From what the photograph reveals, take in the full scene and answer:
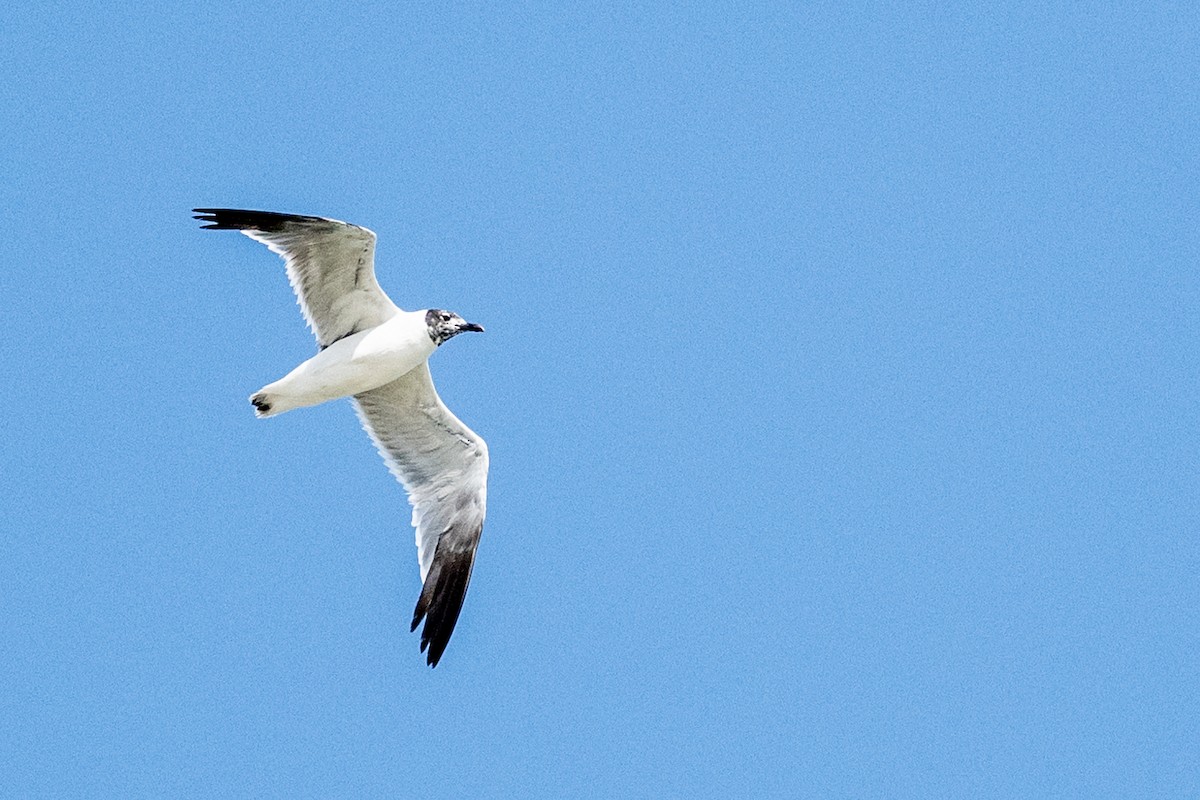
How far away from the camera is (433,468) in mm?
14188

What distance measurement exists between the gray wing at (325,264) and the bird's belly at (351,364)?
0.53 feet

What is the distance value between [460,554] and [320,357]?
1.95m

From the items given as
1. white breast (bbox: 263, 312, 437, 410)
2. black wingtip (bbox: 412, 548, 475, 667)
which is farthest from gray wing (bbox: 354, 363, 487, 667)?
white breast (bbox: 263, 312, 437, 410)

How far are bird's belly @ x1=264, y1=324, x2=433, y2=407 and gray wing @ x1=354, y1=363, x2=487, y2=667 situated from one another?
1.78ft

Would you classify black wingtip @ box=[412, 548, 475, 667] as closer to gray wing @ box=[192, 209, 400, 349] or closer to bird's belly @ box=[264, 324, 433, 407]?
→ bird's belly @ box=[264, 324, 433, 407]

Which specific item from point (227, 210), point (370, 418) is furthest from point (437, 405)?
point (227, 210)

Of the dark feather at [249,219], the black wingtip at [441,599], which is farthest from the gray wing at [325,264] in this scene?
the black wingtip at [441,599]

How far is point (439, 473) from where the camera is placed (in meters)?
14.2

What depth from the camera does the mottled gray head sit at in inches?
522

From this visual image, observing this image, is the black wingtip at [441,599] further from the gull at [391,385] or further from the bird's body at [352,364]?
the bird's body at [352,364]

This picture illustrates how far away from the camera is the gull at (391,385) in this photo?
12898 mm

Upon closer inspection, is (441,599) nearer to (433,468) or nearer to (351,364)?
(433,468)

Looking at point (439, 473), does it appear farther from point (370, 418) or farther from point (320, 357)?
point (320, 357)

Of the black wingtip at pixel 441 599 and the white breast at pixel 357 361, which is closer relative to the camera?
the white breast at pixel 357 361
